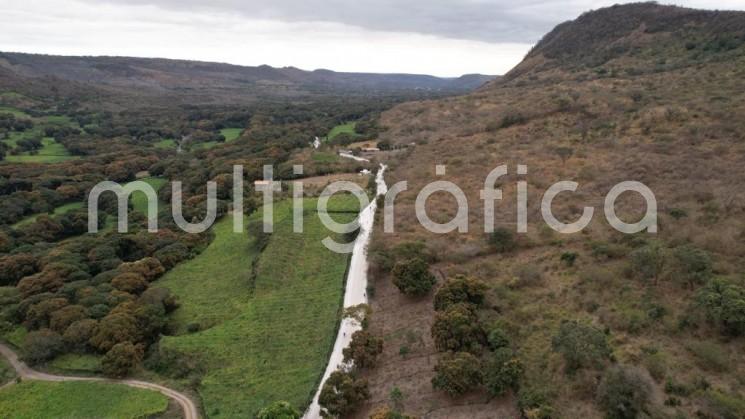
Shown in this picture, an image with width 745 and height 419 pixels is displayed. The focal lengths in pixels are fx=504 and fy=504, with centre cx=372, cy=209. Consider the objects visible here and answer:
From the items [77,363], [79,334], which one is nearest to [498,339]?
[77,363]

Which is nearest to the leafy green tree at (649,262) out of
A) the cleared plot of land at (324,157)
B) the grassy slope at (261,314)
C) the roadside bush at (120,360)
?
the grassy slope at (261,314)

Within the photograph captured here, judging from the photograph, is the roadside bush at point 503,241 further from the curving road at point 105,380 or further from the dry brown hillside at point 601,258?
the curving road at point 105,380

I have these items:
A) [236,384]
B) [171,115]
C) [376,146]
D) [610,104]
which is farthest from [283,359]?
[171,115]

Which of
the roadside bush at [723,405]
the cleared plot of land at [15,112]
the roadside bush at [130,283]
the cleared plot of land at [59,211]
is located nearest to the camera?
the roadside bush at [723,405]

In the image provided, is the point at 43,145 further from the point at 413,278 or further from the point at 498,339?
the point at 498,339

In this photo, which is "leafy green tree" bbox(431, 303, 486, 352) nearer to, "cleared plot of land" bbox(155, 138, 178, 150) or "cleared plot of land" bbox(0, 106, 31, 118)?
"cleared plot of land" bbox(155, 138, 178, 150)

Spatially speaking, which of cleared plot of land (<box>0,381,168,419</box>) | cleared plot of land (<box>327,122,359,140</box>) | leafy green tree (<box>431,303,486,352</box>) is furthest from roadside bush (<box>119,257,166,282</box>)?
cleared plot of land (<box>327,122,359,140</box>)
